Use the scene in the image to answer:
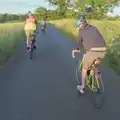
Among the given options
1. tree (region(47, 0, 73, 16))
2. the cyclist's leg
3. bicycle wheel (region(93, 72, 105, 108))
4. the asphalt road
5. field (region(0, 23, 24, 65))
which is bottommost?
tree (region(47, 0, 73, 16))

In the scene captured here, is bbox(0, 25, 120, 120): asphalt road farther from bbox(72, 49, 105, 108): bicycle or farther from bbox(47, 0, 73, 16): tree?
bbox(47, 0, 73, 16): tree

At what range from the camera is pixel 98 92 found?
324 inches

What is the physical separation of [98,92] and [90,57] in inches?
33.1

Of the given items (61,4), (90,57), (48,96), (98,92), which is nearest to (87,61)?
(90,57)

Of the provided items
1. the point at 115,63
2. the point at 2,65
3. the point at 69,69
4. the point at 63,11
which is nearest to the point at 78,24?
the point at 69,69

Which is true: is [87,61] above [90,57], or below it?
below

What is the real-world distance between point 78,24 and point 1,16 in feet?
378

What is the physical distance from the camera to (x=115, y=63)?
1639cm

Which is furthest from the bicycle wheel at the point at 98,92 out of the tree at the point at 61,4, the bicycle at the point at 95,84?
the tree at the point at 61,4

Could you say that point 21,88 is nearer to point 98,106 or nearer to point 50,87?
point 50,87

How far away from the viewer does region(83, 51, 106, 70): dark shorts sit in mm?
8297

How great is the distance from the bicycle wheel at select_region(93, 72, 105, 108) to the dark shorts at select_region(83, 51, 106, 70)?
0.32 meters

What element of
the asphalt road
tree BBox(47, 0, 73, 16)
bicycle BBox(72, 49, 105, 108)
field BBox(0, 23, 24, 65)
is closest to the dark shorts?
bicycle BBox(72, 49, 105, 108)

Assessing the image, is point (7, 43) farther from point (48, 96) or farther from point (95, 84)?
point (95, 84)
